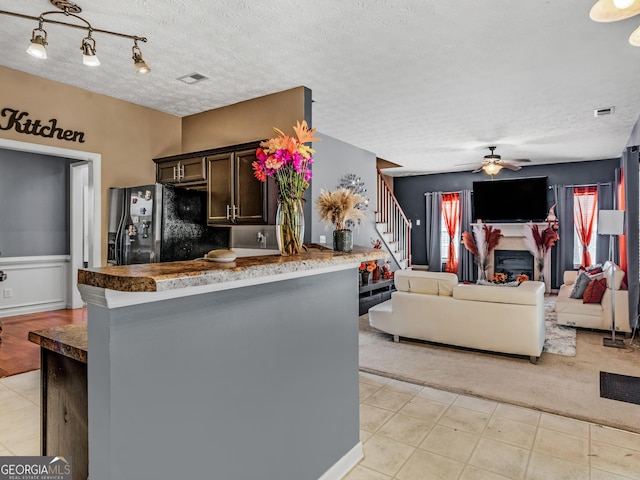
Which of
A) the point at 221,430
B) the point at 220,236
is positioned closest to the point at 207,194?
the point at 220,236

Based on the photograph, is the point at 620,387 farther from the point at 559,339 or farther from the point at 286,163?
the point at 286,163

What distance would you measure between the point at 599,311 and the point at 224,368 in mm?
5291

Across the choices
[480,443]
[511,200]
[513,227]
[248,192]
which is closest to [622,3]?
[480,443]

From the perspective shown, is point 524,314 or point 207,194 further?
point 207,194

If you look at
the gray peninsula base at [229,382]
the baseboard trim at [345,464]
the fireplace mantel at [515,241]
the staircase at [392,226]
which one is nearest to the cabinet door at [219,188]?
the gray peninsula base at [229,382]

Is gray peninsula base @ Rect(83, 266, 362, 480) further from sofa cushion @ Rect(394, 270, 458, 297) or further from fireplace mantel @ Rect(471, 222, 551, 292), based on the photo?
fireplace mantel @ Rect(471, 222, 551, 292)

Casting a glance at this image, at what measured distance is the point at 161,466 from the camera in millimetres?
1368

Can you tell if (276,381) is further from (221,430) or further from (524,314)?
(524,314)

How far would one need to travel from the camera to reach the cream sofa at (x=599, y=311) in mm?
4945

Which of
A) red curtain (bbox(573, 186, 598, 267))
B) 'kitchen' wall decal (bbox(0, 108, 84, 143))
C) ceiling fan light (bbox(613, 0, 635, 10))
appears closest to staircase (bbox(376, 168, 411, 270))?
red curtain (bbox(573, 186, 598, 267))

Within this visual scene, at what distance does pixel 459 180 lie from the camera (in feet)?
31.8

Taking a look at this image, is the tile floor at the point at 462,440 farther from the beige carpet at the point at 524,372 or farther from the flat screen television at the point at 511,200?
the flat screen television at the point at 511,200

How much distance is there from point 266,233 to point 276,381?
9.79 feet

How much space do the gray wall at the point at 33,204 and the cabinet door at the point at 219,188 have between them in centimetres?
324
